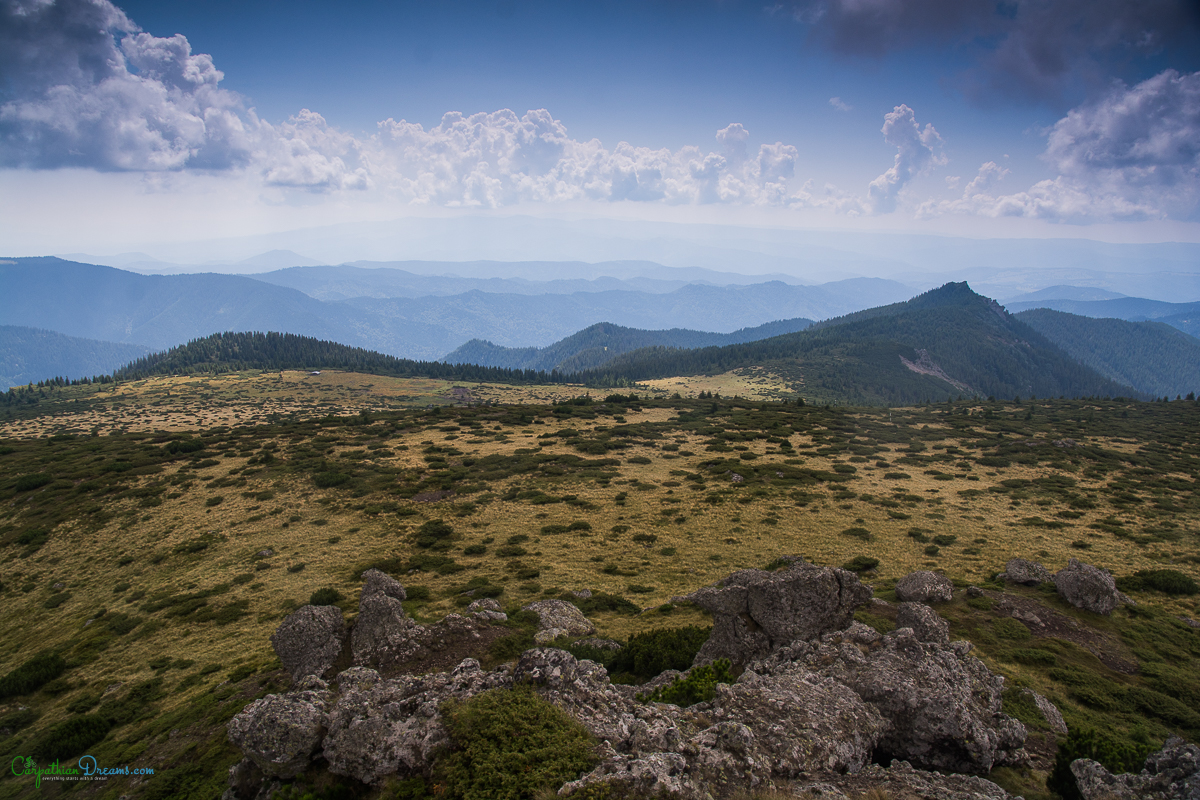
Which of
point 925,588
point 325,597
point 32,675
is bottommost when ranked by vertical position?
point 32,675

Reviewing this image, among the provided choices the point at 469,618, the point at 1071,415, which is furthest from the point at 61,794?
the point at 1071,415

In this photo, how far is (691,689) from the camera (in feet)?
42.9

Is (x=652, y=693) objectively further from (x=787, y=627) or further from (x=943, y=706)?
(x=943, y=706)

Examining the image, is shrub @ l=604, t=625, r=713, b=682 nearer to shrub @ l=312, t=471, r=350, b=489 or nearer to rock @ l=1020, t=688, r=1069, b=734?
rock @ l=1020, t=688, r=1069, b=734

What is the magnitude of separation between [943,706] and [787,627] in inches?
196

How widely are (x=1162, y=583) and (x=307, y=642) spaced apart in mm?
34984

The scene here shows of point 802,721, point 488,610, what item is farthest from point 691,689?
point 488,610

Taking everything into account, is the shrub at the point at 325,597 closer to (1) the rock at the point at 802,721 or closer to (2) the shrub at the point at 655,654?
(2) the shrub at the point at 655,654

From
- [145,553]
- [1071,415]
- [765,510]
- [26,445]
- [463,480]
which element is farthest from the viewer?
[1071,415]

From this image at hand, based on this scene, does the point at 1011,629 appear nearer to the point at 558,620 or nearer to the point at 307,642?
the point at 558,620

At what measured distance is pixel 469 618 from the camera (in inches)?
732

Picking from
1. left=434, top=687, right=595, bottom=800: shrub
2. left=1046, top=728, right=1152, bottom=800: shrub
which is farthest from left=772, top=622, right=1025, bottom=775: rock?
left=434, top=687, right=595, bottom=800: shrub

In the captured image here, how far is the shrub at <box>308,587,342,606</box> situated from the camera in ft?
74.6

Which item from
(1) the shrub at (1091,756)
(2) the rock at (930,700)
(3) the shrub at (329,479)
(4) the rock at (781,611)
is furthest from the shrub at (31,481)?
(1) the shrub at (1091,756)
